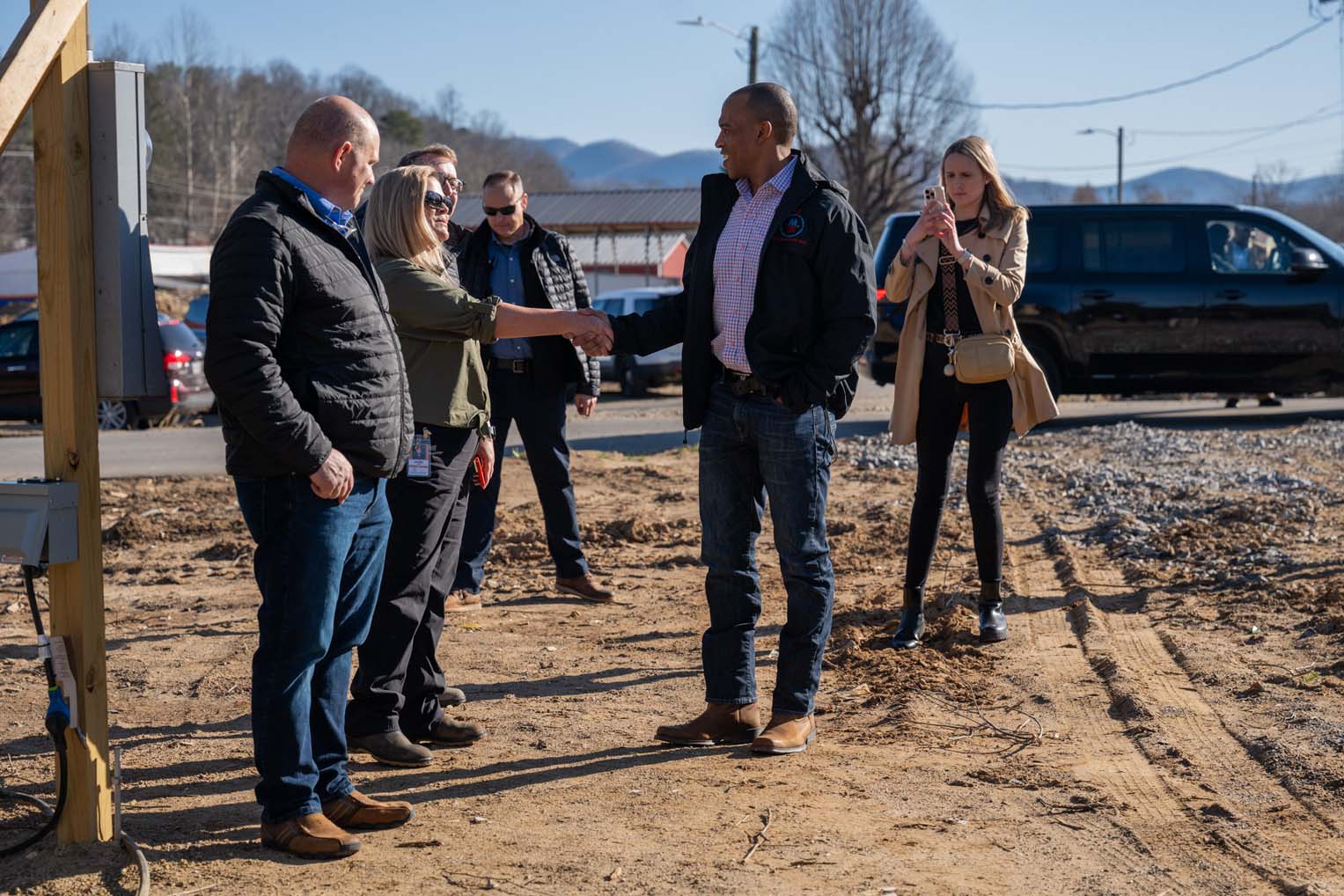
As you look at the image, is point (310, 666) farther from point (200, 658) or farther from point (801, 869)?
point (200, 658)

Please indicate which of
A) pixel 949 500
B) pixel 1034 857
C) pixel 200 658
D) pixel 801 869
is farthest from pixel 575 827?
pixel 949 500

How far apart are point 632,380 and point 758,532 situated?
17690mm

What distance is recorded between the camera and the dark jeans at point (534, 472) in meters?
6.58

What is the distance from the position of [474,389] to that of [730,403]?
0.89 metres

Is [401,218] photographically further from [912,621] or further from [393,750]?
[912,621]

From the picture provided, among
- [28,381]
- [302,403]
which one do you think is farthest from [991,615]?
[28,381]

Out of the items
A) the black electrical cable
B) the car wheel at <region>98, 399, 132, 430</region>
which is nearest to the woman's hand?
the black electrical cable

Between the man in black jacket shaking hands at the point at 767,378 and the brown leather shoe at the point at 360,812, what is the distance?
3.58 ft

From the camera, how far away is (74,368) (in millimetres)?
3443

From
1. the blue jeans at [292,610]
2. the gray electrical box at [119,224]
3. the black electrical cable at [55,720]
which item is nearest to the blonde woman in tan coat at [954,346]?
the blue jeans at [292,610]

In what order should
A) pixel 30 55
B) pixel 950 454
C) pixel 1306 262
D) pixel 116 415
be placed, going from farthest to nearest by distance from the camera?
pixel 116 415 < pixel 1306 262 < pixel 950 454 < pixel 30 55

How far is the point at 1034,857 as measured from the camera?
355 cm

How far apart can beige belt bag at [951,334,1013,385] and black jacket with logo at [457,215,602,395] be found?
6.25 ft

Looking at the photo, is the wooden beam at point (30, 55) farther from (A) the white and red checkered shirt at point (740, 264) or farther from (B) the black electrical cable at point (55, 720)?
(A) the white and red checkered shirt at point (740, 264)
